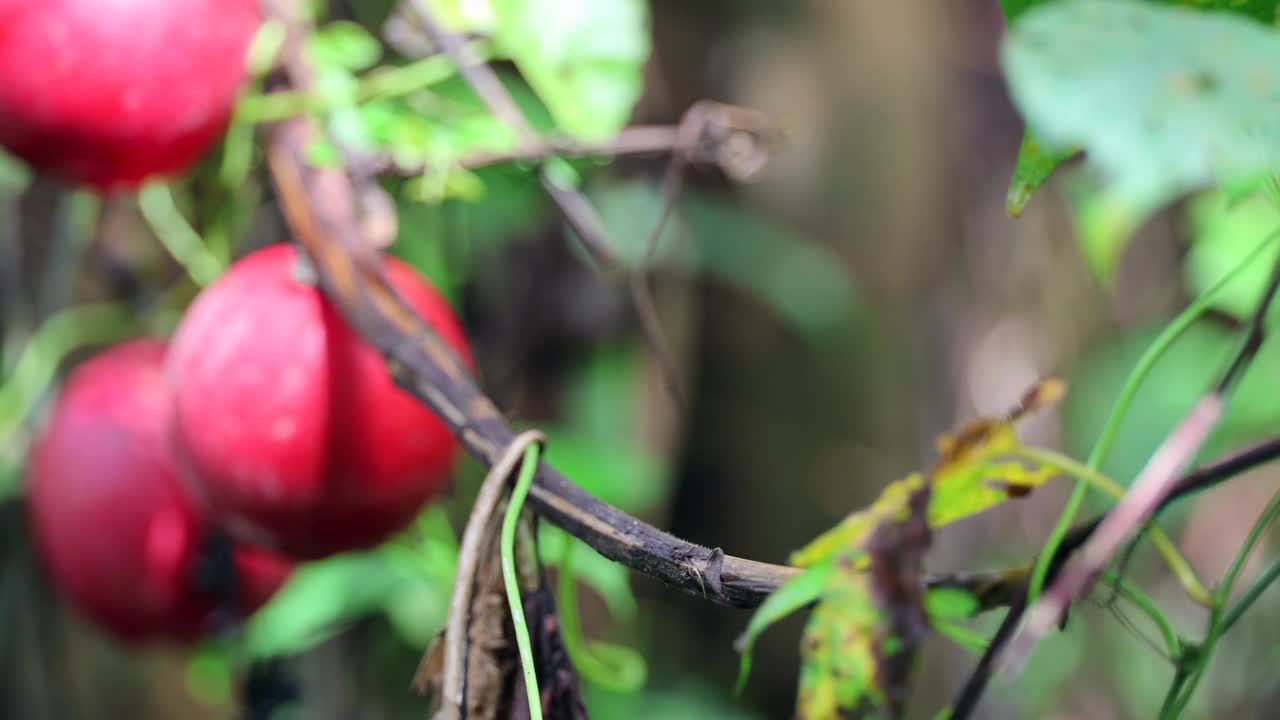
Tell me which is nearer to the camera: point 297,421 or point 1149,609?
point 1149,609

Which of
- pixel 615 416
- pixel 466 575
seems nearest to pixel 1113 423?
pixel 466 575

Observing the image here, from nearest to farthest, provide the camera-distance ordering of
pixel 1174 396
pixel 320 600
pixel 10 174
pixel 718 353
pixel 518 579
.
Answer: pixel 518 579 < pixel 320 600 < pixel 10 174 < pixel 1174 396 < pixel 718 353

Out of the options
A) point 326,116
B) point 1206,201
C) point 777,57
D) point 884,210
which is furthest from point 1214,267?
point 326,116

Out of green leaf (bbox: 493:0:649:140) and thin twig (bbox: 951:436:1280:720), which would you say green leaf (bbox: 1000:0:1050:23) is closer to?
thin twig (bbox: 951:436:1280:720)

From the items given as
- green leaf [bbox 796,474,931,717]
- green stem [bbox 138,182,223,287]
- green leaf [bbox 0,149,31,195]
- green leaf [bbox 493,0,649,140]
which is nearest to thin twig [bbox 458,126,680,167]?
green leaf [bbox 493,0,649,140]

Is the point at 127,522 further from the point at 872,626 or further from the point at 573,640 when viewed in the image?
the point at 872,626

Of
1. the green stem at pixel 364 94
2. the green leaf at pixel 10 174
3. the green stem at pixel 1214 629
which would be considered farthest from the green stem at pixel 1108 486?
the green leaf at pixel 10 174

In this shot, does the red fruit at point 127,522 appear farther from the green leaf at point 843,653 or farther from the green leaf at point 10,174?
the green leaf at point 843,653
